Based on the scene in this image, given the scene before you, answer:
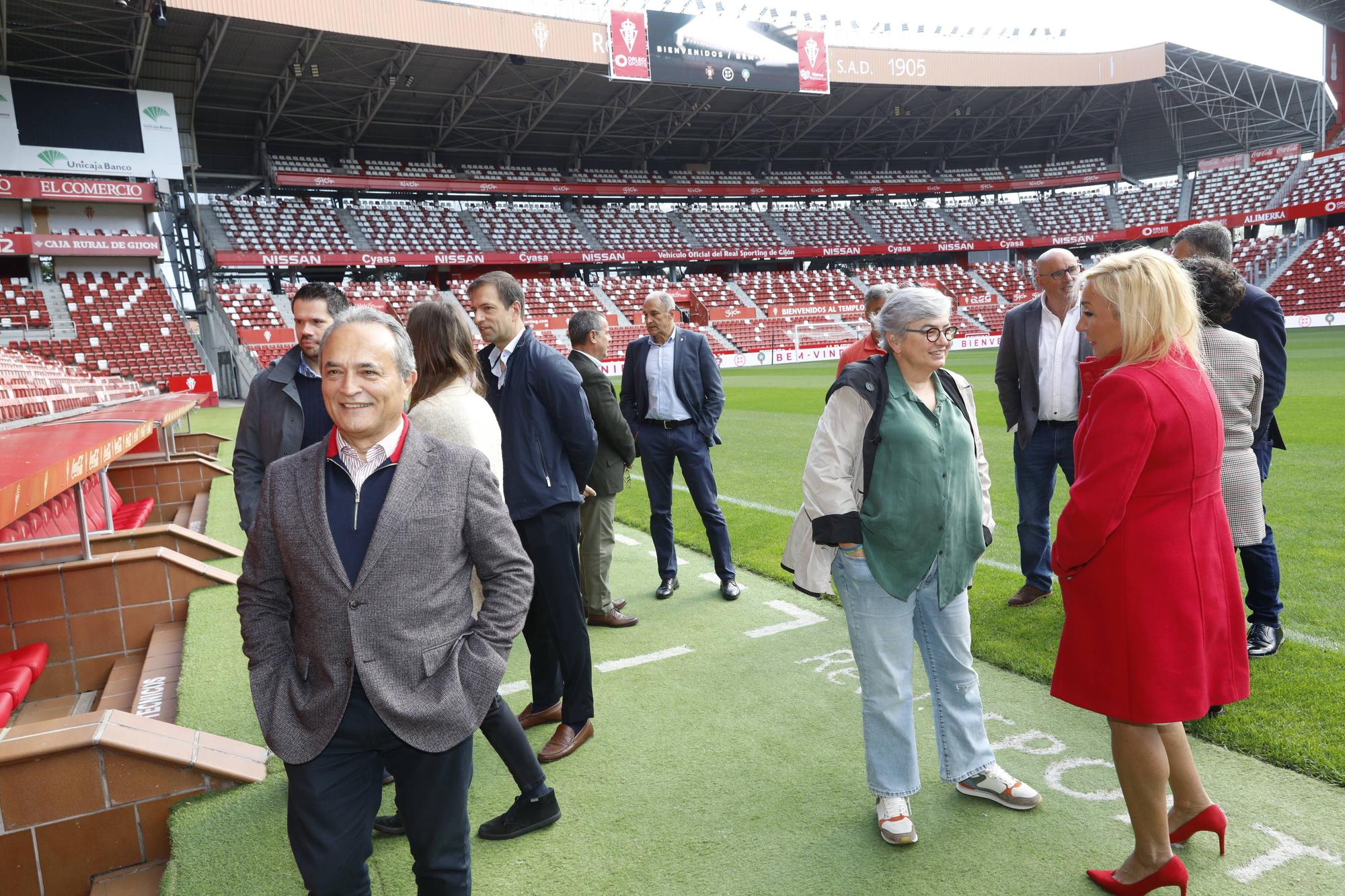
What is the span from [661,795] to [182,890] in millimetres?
1585

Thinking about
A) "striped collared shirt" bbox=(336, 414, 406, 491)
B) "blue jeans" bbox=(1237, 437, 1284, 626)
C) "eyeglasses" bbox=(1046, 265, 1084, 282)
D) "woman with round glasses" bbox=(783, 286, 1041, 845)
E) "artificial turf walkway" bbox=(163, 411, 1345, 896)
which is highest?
"eyeglasses" bbox=(1046, 265, 1084, 282)

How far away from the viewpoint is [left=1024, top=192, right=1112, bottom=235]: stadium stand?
52812 mm

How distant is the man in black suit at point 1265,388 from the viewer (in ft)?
12.7

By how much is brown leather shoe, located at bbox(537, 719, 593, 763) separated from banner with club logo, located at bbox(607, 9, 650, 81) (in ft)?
105

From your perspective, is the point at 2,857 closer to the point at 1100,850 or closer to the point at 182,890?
the point at 182,890

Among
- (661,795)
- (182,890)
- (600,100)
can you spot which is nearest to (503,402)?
(661,795)

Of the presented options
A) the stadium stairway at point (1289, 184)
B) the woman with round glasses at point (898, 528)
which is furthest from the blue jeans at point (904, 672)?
the stadium stairway at point (1289, 184)

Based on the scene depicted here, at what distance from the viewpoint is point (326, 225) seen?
38.0m

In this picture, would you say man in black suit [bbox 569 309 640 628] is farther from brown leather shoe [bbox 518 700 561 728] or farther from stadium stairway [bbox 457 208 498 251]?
stadium stairway [bbox 457 208 498 251]

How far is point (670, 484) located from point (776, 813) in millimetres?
2915

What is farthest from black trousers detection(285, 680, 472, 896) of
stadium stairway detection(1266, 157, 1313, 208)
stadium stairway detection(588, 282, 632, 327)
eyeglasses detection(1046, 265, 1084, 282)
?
stadium stairway detection(1266, 157, 1313, 208)

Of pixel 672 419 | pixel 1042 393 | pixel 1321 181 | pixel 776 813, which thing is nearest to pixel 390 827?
pixel 776 813

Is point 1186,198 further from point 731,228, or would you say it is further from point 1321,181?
point 731,228

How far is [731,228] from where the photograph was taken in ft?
160
